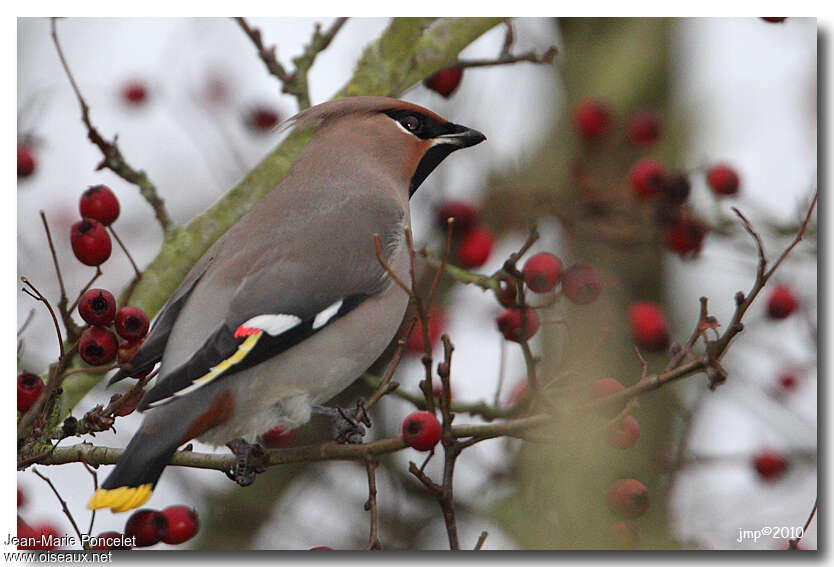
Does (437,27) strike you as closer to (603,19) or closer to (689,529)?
(603,19)

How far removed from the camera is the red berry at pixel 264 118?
362cm

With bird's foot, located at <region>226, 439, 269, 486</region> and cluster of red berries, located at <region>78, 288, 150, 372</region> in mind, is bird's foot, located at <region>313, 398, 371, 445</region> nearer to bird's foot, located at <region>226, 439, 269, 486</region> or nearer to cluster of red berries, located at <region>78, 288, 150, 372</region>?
bird's foot, located at <region>226, 439, 269, 486</region>

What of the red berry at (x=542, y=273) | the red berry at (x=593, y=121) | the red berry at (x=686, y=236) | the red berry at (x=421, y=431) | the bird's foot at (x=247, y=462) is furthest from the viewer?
the red berry at (x=593, y=121)

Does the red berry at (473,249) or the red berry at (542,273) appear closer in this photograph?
the red berry at (542,273)

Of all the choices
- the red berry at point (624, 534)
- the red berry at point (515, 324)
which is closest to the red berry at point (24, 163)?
the red berry at point (515, 324)

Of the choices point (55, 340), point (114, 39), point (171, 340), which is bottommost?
point (55, 340)

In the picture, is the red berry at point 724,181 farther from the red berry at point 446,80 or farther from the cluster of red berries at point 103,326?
the cluster of red berries at point 103,326

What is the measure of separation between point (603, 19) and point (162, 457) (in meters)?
2.41

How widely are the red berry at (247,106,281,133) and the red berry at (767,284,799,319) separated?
159 centimetres

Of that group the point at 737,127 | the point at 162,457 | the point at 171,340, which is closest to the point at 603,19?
the point at 737,127

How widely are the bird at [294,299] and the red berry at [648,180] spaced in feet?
2.43

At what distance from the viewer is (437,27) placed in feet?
10.7

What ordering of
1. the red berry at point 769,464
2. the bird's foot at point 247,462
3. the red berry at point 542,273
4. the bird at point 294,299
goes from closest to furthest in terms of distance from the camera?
the bird at point 294,299, the bird's foot at point 247,462, the red berry at point 542,273, the red berry at point 769,464

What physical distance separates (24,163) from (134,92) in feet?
1.75
